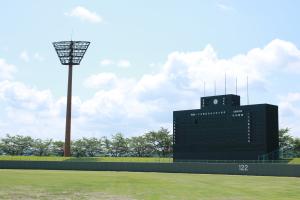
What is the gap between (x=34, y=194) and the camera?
1953 cm

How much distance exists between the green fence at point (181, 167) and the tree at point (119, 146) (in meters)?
37.9

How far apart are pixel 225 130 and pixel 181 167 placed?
6570 mm

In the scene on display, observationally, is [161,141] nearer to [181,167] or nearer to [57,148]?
[57,148]

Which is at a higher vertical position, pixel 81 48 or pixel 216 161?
pixel 81 48

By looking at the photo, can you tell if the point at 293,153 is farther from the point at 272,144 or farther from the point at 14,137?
the point at 14,137

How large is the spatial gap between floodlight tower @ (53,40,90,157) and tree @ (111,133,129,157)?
2411cm

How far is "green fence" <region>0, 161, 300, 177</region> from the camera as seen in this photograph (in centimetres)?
4056

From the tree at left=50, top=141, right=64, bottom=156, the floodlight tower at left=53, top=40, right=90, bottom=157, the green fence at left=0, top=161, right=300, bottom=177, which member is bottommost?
the green fence at left=0, top=161, right=300, bottom=177

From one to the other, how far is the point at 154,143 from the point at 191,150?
1774 inches

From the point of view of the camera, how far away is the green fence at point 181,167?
133 ft

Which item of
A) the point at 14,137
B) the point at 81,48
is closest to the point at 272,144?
the point at 81,48

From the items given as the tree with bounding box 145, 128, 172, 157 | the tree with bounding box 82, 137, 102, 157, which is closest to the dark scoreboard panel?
the tree with bounding box 145, 128, 172, 157

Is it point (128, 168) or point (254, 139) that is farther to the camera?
point (128, 168)

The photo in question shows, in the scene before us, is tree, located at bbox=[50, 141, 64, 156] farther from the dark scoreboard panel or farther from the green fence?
the dark scoreboard panel
